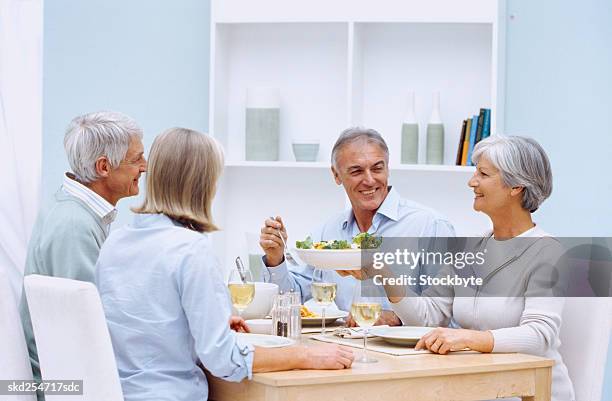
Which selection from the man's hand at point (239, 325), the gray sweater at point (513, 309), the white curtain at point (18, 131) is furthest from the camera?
the white curtain at point (18, 131)

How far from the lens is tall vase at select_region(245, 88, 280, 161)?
4777 mm

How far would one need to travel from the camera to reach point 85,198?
2.86 m

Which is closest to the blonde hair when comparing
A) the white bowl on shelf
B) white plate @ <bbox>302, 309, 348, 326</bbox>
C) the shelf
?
white plate @ <bbox>302, 309, 348, 326</bbox>

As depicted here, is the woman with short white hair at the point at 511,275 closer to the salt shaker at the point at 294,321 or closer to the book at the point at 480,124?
the salt shaker at the point at 294,321

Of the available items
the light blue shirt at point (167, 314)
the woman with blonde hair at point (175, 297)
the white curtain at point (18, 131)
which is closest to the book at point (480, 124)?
the white curtain at point (18, 131)

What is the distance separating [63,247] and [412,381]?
1.05 m

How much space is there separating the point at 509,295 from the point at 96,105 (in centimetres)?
281

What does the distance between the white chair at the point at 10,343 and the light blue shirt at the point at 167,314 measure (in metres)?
0.31

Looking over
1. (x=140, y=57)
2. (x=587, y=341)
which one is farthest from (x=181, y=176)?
(x=140, y=57)

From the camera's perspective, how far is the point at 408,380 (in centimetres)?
234

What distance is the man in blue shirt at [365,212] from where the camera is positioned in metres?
3.37

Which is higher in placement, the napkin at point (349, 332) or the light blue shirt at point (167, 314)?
the light blue shirt at point (167, 314)

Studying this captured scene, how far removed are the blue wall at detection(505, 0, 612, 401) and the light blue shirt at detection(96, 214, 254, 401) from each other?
107 inches

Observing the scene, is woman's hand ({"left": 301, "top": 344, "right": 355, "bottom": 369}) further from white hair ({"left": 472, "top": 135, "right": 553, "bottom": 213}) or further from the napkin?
white hair ({"left": 472, "top": 135, "right": 553, "bottom": 213})
